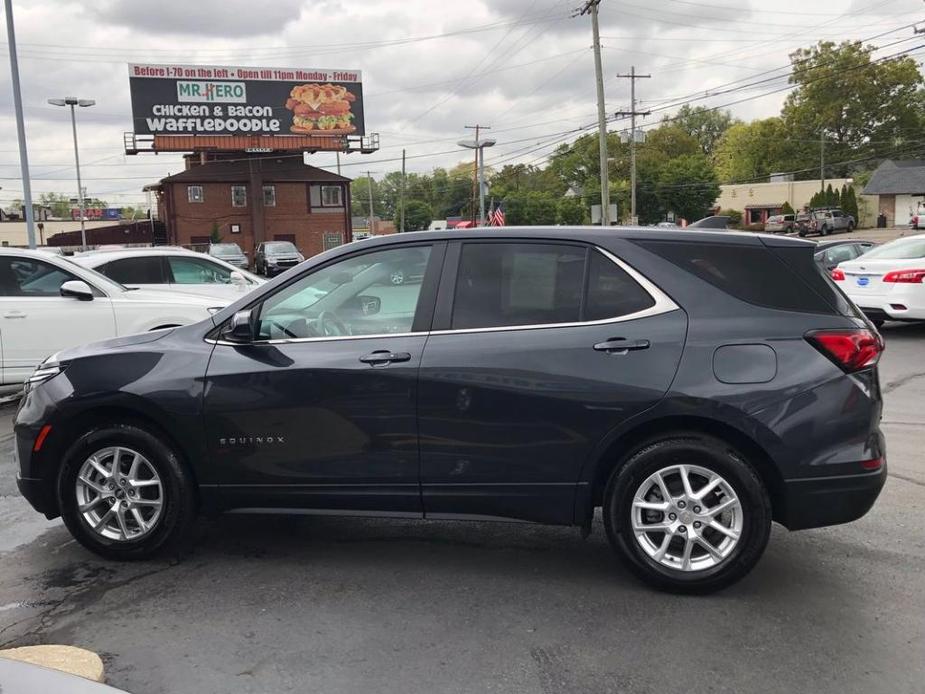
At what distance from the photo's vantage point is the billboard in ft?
167

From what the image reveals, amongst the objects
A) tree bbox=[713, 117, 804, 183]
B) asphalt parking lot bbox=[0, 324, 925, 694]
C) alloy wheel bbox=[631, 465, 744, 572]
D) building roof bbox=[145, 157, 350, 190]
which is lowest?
asphalt parking lot bbox=[0, 324, 925, 694]

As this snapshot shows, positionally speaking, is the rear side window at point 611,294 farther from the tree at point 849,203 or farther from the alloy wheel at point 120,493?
the tree at point 849,203

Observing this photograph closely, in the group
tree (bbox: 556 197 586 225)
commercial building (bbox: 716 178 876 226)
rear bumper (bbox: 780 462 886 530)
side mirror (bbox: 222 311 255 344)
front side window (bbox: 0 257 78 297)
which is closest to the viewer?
rear bumper (bbox: 780 462 886 530)

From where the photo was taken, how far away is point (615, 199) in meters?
79.6

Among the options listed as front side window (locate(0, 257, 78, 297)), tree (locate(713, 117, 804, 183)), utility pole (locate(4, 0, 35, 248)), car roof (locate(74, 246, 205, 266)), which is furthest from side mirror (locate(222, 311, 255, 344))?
tree (locate(713, 117, 804, 183))

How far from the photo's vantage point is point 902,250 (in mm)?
12242

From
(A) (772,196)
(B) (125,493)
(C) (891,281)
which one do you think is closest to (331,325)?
(B) (125,493)

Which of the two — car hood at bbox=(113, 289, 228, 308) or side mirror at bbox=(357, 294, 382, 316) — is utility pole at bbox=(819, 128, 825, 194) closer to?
car hood at bbox=(113, 289, 228, 308)

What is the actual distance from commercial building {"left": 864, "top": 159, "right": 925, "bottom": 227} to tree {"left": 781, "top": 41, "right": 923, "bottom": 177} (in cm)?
1653

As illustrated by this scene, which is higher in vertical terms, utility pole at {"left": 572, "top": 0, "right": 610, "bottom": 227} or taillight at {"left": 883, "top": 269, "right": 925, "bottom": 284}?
utility pole at {"left": 572, "top": 0, "right": 610, "bottom": 227}

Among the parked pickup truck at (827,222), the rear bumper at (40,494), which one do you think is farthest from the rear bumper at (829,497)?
the parked pickup truck at (827,222)

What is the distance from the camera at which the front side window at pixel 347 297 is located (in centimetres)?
416

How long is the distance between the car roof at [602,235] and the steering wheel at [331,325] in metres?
Result: 0.42

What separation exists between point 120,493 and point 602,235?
2.83 m
